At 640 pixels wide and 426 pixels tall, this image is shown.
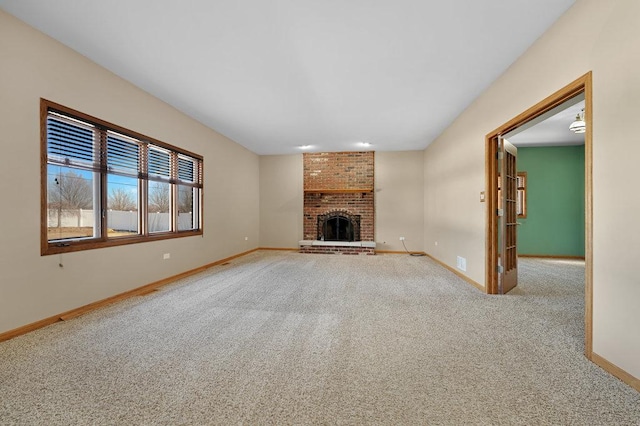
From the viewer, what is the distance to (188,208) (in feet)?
15.2

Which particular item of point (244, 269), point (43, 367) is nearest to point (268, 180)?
point (244, 269)

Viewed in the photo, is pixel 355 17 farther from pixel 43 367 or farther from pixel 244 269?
pixel 244 269

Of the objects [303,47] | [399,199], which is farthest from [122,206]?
[399,199]

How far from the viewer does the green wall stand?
241 inches

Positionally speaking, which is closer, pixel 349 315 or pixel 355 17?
pixel 355 17

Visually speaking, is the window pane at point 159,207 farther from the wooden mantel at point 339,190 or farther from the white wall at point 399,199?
the white wall at point 399,199

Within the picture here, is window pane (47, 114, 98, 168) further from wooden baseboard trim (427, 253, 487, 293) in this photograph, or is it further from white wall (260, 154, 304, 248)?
wooden baseboard trim (427, 253, 487, 293)

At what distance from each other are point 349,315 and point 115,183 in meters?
3.29

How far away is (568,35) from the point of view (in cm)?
208

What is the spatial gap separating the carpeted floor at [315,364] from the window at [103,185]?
0.91m

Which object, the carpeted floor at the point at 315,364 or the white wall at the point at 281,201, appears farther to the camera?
the white wall at the point at 281,201

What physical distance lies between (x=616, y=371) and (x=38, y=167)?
15.8 feet

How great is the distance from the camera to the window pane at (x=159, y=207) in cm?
386

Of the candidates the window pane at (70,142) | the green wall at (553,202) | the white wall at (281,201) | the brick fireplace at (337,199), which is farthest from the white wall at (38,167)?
the green wall at (553,202)
